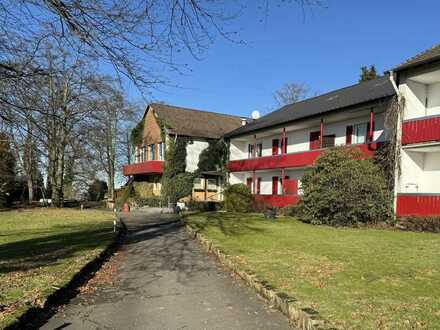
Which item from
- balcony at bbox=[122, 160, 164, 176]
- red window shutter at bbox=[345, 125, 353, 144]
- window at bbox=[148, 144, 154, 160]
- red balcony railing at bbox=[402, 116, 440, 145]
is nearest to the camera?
red balcony railing at bbox=[402, 116, 440, 145]

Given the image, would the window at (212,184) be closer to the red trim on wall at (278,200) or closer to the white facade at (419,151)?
the red trim on wall at (278,200)

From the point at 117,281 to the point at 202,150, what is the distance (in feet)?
107

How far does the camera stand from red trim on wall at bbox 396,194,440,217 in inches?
697

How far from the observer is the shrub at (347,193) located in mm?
18766

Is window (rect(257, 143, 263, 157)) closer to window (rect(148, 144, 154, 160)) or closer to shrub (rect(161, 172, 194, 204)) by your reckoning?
shrub (rect(161, 172, 194, 204))

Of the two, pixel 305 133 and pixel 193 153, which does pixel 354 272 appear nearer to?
pixel 305 133

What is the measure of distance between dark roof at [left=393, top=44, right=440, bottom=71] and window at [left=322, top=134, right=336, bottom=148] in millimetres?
8891

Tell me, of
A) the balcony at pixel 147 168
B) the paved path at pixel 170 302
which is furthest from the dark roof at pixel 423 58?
the balcony at pixel 147 168

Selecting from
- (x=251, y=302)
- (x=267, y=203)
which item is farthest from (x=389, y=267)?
(x=267, y=203)

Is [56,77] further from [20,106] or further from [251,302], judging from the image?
[251,302]

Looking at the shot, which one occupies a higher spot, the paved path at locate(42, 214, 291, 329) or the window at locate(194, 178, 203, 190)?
the window at locate(194, 178, 203, 190)

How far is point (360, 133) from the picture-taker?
2589cm

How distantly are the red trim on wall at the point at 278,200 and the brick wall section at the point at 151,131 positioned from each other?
1570cm

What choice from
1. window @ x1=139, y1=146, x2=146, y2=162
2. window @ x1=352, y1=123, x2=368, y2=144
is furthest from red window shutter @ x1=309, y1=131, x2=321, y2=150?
window @ x1=139, y1=146, x2=146, y2=162
